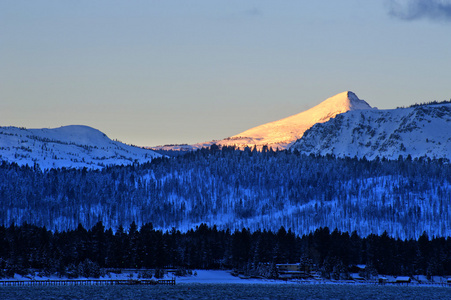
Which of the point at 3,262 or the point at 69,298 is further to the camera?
the point at 3,262

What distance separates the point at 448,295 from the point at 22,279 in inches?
3706

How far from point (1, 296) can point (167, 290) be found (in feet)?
126

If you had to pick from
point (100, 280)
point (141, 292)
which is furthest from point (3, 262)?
point (141, 292)

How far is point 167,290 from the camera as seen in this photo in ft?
607

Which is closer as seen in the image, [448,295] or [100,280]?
[448,295]

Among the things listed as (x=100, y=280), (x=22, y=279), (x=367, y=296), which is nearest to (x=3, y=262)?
(x=22, y=279)

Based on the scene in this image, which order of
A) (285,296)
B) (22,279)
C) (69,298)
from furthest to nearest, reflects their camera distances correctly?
1. (22,279)
2. (285,296)
3. (69,298)

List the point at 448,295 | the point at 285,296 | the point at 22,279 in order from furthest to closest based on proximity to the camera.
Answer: the point at 22,279
the point at 448,295
the point at 285,296

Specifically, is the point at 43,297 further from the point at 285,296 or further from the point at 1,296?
the point at 285,296

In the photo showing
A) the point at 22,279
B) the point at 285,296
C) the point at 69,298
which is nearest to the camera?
the point at 69,298

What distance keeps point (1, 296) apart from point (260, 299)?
48.1 metres

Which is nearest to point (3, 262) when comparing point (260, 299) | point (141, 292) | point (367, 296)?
point (141, 292)

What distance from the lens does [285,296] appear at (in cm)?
17200

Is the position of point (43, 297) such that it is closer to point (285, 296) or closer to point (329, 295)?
point (285, 296)
